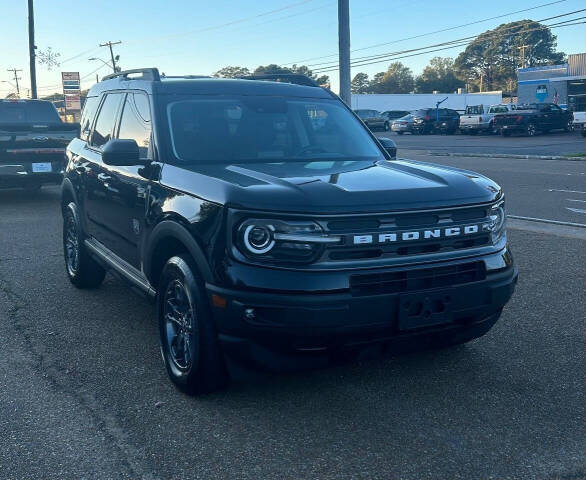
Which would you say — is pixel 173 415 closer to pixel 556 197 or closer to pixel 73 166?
pixel 73 166

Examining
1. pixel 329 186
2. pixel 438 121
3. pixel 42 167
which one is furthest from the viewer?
pixel 438 121

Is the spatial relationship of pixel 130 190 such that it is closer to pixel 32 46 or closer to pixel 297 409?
pixel 297 409

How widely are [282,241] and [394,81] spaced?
433ft

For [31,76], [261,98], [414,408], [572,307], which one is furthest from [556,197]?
[31,76]

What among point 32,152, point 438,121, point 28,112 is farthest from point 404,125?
point 32,152

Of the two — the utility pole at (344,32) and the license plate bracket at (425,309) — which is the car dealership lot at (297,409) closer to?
the license plate bracket at (425,309)

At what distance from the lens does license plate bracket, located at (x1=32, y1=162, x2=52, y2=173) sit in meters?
12.6

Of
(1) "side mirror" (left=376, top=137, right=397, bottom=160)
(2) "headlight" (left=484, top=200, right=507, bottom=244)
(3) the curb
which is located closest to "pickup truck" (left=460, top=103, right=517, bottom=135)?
(3) the curb

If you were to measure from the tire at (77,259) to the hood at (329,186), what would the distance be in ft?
7.61

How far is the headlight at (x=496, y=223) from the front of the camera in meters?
4.02

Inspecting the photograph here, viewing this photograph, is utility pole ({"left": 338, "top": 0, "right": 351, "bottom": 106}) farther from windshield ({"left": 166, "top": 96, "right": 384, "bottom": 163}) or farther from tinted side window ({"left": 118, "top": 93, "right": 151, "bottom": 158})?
tinted side window ({"left": 118, "top": 93, "right": 151, "bottom": 158})

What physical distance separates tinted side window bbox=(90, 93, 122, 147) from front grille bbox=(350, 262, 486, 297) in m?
3.03

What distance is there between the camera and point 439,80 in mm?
128875

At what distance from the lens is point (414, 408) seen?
3941 millimetres
